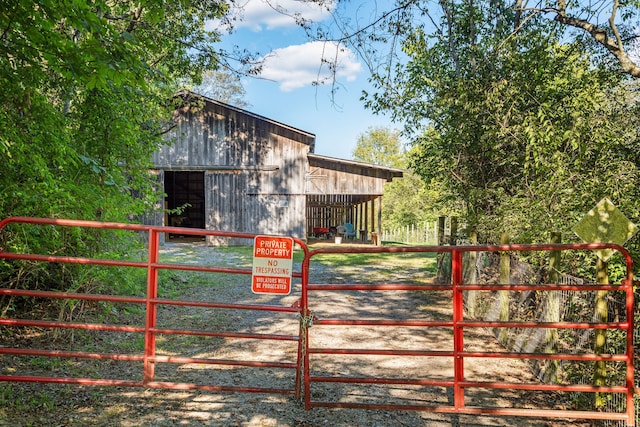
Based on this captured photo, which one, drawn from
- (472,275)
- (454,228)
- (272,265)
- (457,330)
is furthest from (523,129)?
(272,265)

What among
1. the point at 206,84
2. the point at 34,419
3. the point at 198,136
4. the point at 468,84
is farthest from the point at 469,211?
the point at 206,84

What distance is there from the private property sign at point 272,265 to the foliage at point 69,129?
7.25ft

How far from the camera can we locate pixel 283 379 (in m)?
5.13

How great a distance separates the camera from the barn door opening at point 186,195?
27.3 m

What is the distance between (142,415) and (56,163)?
3580 mm

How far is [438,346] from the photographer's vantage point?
6617mm

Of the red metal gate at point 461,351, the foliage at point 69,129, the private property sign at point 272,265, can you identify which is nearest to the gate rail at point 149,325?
the private property sign at point 272,265

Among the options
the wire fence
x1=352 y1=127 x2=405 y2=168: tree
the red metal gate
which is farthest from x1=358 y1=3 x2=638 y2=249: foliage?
x1=352 y1=127 x2=405 y2=168: tree

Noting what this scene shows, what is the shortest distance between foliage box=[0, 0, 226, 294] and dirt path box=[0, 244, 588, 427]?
1953 millimetres

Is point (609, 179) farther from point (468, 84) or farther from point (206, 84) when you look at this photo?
point (206, 84)

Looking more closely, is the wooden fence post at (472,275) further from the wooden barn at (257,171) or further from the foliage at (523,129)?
the wooden barn at (257,171)

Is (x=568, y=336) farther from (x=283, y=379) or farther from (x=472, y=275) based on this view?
(x=283, y=379)

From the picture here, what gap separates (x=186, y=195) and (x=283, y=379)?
25.3 meters

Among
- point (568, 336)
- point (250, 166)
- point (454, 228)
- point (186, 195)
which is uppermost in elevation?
point (250, 166)
